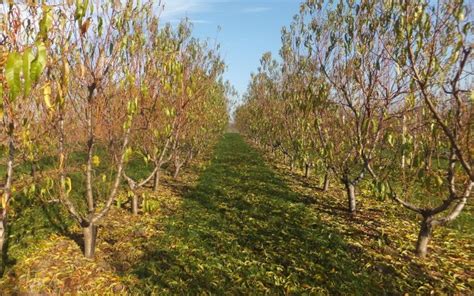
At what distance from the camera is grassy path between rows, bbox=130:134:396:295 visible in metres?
5.87

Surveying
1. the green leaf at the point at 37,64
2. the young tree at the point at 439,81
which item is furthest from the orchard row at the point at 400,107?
the green leaf at the point at 37,64

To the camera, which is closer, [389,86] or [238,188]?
[389,86]

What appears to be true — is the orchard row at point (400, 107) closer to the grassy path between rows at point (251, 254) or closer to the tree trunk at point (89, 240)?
the grassy path between rows at point (251, 254)

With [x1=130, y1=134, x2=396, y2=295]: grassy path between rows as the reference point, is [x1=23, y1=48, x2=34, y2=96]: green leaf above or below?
above

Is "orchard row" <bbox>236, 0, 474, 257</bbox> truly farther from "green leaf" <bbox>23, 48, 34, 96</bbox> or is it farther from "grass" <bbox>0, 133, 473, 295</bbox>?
"green leaf" <bbox>23, 48, 34, 96</bbox>

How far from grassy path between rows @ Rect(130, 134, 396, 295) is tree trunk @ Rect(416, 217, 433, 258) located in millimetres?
1213

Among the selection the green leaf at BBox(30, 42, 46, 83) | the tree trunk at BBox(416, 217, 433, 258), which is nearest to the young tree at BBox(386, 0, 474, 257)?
the tree trunk at BBox(416, 217, 433, 258)

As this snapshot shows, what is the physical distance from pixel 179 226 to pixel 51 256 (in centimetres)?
304

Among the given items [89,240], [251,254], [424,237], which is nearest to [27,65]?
[89,240]

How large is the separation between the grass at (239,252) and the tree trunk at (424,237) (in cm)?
21

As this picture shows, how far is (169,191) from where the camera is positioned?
494 inches

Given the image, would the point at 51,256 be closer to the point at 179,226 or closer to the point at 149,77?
the point at 179,226

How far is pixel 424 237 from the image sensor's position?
21.7ft

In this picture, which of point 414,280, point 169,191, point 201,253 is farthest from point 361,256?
point 169,191
